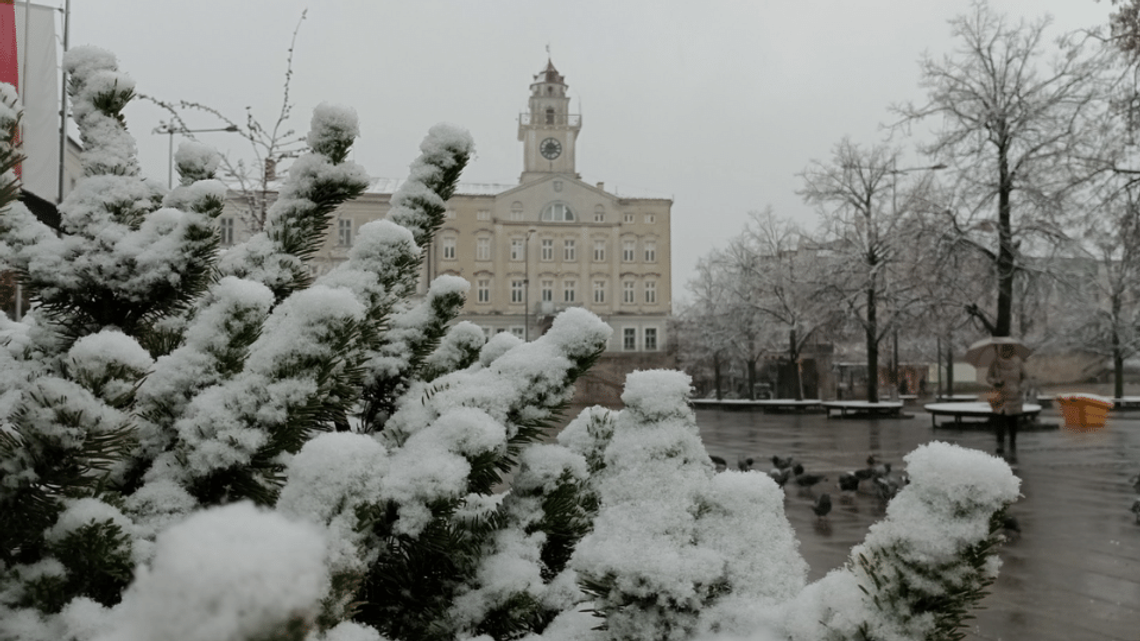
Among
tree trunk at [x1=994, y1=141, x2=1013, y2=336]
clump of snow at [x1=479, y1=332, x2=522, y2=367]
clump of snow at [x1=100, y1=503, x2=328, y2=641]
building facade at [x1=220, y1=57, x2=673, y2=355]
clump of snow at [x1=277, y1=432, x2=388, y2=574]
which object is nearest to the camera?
clump of snow at [x1=100, y1=503, x2=328, y2=641]

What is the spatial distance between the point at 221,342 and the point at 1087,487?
48.8 ft

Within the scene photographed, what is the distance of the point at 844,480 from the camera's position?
11523 mm

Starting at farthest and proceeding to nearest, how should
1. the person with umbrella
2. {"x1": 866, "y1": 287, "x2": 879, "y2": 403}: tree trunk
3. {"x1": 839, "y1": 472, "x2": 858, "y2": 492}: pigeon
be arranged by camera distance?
{"x1": 866, "y1": 287, "x2": 879, "y2": 403}: tree trunk → the person with umbrella → {"x1": 839, "y1": 472, "x2": 858, "y2": 492}: pigeon

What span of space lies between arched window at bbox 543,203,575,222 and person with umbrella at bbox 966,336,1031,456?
1595 inches

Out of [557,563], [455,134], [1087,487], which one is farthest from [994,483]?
[1087,487]

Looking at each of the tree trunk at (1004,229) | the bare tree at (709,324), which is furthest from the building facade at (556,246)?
the tree trunk at (1004,229)

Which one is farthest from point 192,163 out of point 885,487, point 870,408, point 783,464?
point 870,408

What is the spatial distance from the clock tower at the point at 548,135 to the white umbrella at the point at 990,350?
142 ft

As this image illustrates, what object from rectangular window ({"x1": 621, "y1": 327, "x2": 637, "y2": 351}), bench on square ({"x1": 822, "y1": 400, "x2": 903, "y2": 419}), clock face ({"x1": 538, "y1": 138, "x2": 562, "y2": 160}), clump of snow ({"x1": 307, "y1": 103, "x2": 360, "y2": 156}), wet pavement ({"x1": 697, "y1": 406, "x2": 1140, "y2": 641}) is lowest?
wet pavement ({"x1": 697, "y1": 406, "x2": 1140, "y2": 641})

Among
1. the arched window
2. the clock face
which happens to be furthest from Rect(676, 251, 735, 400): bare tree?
the clock face

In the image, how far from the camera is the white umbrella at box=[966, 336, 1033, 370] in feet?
64.8

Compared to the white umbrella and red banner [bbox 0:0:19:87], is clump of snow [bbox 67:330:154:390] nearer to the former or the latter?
red banner [bbox 0:0:19:87]

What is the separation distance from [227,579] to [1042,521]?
1178cm

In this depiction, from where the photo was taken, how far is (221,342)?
1.05 m
